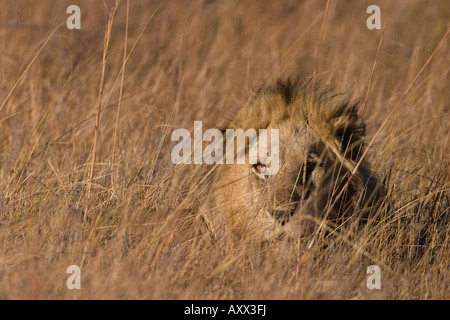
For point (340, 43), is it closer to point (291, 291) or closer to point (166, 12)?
point (166, 12)

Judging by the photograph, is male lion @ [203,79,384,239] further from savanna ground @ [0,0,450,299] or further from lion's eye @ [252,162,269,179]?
savanna ground @ [0,0,450,299]

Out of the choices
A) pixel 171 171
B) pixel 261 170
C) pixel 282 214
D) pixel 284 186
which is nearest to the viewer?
pixel 282 214

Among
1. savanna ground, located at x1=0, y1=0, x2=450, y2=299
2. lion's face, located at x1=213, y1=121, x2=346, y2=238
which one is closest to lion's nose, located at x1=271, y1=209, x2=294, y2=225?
lion's face, located at x1=213, y1=121, x2=346, y2=238

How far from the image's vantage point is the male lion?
11.9ft

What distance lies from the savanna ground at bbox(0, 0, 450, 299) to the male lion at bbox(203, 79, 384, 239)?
0.44 feet

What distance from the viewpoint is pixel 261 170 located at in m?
3.86

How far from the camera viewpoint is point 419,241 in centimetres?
399

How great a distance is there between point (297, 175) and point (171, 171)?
73 centimetres

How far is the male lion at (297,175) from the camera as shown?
3639mm

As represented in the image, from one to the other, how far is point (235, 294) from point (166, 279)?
1.01ft

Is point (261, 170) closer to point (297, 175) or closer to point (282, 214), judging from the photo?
point (297, 175)

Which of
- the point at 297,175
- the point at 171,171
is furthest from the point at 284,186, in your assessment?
the point at 171,171

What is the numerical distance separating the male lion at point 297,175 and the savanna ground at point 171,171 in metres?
0.13
